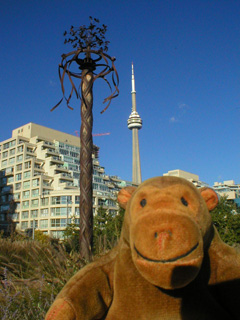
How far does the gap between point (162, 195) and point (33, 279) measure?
2.80 m

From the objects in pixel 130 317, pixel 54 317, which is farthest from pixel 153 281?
pixel 54 317

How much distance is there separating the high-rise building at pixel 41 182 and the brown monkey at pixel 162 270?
1918 inches

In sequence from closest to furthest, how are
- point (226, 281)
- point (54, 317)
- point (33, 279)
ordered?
point (54, 317) → point (226, 281) → point (33, 279)

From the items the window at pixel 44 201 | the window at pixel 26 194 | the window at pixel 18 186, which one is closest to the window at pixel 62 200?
the window at pixel 44 201

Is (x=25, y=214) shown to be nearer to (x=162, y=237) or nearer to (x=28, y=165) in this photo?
(x=28, y=165)

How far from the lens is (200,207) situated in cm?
154

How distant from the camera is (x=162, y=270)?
1.31m

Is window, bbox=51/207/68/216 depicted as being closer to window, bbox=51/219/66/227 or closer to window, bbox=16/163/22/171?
window, bbox=51/219/66/227

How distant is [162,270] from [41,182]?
57.9 meters

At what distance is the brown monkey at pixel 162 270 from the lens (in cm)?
132

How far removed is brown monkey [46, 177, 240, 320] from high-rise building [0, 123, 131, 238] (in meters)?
48.7

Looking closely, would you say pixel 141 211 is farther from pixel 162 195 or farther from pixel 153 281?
pixel 153 281

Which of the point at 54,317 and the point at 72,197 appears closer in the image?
the point at 54,317

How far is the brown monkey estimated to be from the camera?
1.32 metres
